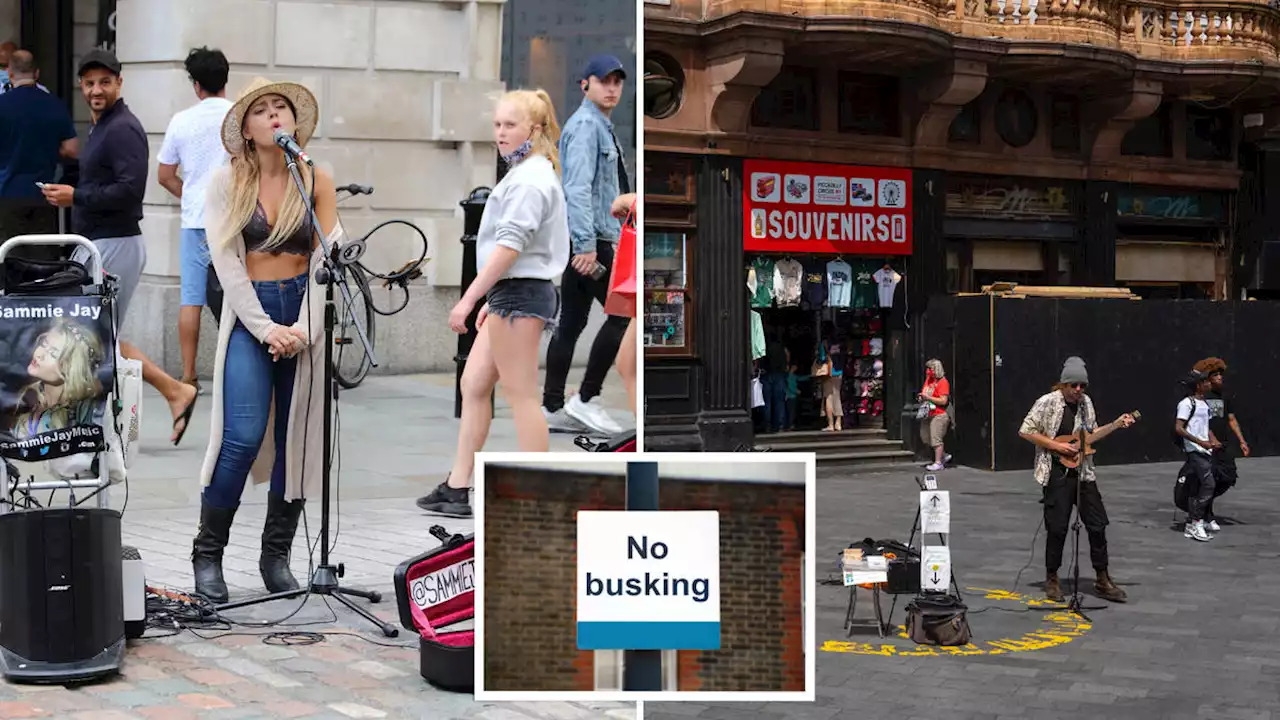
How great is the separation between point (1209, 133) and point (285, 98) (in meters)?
5.07

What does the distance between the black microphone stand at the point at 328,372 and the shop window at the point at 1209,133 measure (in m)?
4.43

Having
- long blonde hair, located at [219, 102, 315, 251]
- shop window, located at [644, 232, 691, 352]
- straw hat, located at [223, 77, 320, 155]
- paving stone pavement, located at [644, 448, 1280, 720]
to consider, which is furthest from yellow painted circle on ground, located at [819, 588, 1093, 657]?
shop window, located at [644, 232, 691, 352]

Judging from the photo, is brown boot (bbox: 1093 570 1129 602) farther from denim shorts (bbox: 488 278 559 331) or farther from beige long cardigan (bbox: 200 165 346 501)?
denim shorts (bbox: 488 278 559 331)

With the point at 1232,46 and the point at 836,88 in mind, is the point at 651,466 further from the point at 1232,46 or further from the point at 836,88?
the point at 1232,46

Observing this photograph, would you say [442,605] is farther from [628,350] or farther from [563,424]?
[628,350]

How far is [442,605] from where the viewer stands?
157 inches

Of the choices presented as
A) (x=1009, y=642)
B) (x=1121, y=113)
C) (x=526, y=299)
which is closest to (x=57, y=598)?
(x=526, y=299)

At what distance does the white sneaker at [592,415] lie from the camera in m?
3.18

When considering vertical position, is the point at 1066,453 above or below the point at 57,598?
above

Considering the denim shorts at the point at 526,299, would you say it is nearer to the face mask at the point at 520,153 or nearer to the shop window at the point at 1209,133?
the face mask at the point at 520,153

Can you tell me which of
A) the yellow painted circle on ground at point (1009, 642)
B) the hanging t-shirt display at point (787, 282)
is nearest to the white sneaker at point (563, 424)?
the hanging t-shirt display at point (787, 282)

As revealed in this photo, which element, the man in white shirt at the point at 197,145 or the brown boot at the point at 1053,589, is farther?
the brown boot at the point at 1053,589

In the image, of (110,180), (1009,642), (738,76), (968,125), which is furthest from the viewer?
(968,125)

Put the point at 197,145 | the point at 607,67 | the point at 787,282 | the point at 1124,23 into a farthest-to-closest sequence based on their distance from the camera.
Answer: the point at 1124,23, the point at 197,145, the point at 787,282, the point at 607,67
